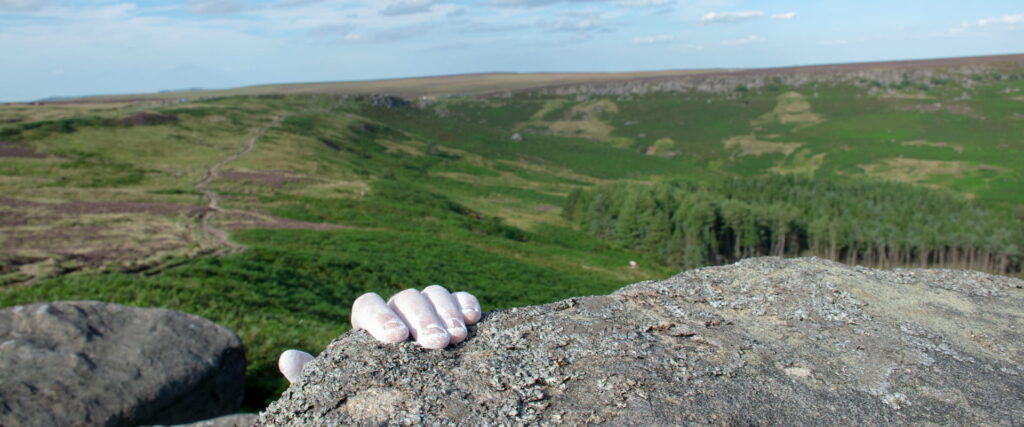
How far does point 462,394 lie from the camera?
4.42m

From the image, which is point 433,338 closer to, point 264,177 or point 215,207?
point 215,207

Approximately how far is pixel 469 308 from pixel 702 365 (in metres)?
1.98

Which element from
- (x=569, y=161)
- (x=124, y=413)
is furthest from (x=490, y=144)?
(x=124, y=413)

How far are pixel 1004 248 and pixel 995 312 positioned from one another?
5906cm

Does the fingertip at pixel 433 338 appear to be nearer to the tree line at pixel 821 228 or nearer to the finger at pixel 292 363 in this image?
the finger at pixel 292 363

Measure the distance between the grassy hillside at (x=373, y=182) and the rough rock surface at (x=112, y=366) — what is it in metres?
1.93

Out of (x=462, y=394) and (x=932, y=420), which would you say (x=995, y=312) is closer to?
(x=932, y=420)

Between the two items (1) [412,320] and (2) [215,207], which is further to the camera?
(2) [215,207]

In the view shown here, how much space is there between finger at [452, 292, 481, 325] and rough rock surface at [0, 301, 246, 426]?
7350 millimetres

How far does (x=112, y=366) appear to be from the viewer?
10.3 meters

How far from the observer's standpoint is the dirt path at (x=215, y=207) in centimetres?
3214

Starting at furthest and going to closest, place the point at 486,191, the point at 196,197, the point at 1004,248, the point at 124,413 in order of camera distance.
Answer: the point at 486,191 → the point at 1004,248 → the point at 196,197 → the point at 124,413

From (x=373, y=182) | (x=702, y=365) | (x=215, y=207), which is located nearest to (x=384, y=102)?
(x=373, y=182)

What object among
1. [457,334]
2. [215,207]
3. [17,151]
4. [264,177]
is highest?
[457,334]
